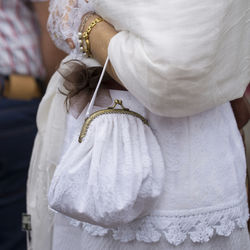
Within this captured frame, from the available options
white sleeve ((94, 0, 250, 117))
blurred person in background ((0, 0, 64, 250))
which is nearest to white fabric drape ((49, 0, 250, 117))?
white sleeve ((94, 0, 250, 117))

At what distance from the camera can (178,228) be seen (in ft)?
2.80

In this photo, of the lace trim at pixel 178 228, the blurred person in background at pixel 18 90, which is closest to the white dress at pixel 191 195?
the lace trim at pixel 178 228

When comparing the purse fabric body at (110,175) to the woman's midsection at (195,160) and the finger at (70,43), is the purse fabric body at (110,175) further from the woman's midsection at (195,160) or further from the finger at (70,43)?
the finger at (70,43)

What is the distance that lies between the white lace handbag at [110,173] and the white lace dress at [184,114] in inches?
1.8

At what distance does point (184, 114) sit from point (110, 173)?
0.19m

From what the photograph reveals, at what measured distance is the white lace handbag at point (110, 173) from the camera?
788 millimetres

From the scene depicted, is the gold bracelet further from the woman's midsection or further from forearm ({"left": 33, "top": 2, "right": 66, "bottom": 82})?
forearm ({"left": 33, "top": 2, "right": 66, "bottom": 82})

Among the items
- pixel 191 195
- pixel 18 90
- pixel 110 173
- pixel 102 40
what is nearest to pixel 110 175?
pixel 110 173

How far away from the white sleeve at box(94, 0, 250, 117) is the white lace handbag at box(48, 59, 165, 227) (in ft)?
0.30

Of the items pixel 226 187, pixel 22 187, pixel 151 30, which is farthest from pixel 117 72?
pixel 22 187

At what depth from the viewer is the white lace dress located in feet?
2.42

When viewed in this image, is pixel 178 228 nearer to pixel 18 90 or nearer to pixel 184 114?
pixel 184 114

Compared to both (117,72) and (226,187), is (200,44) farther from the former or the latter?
(226,187)

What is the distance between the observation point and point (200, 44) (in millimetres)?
733
